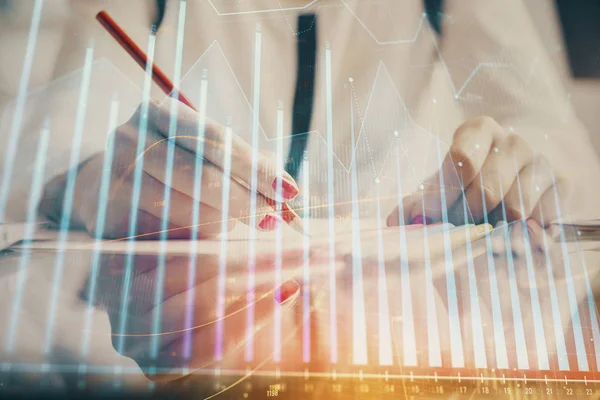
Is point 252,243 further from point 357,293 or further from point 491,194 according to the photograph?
point 491,194

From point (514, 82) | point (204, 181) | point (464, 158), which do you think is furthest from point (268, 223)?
point (514, 82)

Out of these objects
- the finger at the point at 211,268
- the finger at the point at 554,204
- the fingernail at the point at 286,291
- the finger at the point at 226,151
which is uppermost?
the finger at the point at 226,151

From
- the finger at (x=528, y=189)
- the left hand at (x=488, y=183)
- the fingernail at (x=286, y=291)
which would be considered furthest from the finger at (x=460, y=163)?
the fingernail at (x=286, y=291)

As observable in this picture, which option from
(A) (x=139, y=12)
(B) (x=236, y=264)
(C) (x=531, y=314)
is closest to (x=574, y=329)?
(C) (x=531, y=314)

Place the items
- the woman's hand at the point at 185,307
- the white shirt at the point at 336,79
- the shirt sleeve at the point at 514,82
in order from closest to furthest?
the woman's hand at the point at 185,307
the white shirt at the point at 336,79
the shirt sleeve at the point at 514,82

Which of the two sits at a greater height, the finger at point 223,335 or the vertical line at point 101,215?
the vertical line at point 101,215

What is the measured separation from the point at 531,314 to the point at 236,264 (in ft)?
2.17

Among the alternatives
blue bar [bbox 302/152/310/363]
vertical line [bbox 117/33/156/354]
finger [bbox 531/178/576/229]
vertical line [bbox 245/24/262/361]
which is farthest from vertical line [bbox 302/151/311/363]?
finger [bbox 531/178/576/229]

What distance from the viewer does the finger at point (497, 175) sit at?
0.93 metres

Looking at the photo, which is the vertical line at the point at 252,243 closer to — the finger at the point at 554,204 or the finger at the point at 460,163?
the finger at the point at 460,163

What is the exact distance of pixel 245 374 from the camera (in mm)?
785

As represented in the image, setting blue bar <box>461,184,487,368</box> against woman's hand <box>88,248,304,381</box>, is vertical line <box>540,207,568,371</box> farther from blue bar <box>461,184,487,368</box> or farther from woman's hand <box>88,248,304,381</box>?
woman's hand <box>88,248,304,381</box>

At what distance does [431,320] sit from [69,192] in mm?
811

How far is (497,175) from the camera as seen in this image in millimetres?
957
